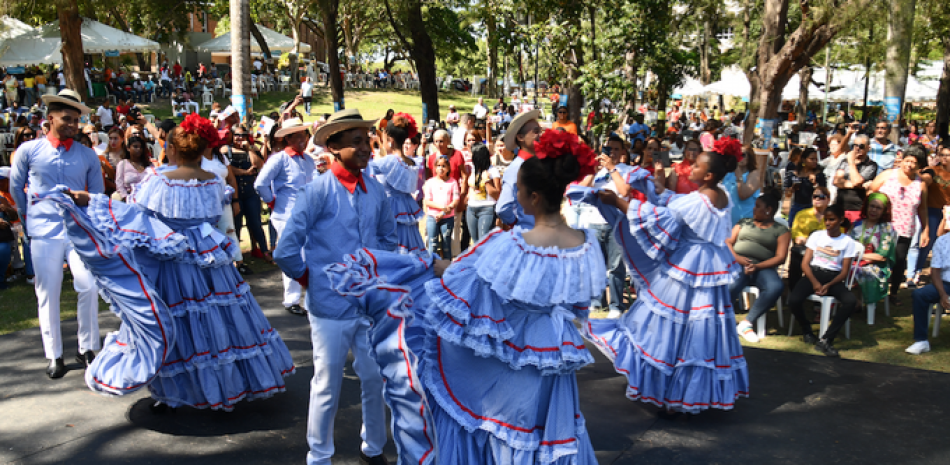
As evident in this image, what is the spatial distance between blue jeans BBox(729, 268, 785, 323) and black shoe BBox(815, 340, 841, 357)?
23.7 inches

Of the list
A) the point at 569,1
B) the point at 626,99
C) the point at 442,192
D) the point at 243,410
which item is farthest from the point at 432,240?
the point at 626,99

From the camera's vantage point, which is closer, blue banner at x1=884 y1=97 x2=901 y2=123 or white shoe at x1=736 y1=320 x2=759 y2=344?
white shoe at x1=736 y1=320 x2=759 y2=344

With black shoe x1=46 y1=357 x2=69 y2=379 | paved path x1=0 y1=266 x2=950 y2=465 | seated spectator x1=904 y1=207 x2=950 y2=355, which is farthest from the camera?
seated spectator x1=904 y1=207 x2=950 y2=355

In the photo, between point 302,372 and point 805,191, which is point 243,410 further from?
point 805,191

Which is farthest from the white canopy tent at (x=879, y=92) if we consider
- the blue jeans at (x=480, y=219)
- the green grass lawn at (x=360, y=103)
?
the blue jeans at (x=480, y=219)

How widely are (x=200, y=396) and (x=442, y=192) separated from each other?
192 inches

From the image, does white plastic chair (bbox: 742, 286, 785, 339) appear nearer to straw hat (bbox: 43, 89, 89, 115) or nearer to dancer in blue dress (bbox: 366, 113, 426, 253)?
dancer in blue dress (bbox: 366, 113, 426, 253)

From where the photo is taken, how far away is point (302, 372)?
6059mm

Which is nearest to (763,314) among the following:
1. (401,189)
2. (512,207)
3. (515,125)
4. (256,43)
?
(512,207)

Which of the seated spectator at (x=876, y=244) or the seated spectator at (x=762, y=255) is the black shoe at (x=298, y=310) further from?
the seated spectator at (x=876, y=244)

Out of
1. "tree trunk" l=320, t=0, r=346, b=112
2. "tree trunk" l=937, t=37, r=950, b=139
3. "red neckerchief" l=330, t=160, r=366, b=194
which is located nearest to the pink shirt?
"red neckerchief" l=330, t=160, r=366, b=194

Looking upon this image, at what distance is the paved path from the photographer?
4656 mm

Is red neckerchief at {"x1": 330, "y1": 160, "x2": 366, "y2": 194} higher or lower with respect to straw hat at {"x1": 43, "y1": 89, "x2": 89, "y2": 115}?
lower

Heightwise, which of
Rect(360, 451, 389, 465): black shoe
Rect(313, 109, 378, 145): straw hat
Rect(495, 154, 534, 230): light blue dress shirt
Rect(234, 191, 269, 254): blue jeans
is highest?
Answer: Rect(313, 109, 378, 145): straw hat
